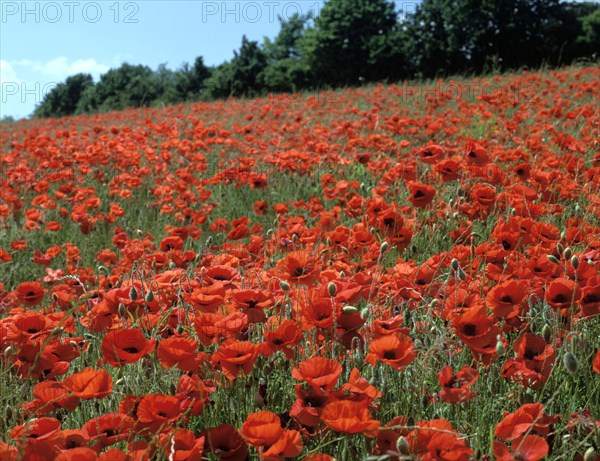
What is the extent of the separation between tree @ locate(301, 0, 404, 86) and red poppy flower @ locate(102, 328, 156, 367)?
22649 millimetres

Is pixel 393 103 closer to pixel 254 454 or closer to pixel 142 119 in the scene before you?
pixel 142 119

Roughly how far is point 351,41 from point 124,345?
954 inches

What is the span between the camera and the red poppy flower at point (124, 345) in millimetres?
1411

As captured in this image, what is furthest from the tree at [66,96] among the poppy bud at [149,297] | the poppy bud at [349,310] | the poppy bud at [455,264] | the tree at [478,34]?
the poppy bud at [349,310]

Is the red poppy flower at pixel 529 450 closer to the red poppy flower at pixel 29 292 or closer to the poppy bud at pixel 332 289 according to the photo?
the poppy bud at pixel 332 289

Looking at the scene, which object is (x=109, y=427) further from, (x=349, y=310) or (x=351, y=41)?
(x=351, y=41)

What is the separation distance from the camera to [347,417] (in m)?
1.17

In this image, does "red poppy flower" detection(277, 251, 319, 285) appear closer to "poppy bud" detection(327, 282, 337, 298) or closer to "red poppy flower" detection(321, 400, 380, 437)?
"poppy bud" detection(327, 282, 337, 298)

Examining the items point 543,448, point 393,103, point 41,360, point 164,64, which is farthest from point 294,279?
point 164,64

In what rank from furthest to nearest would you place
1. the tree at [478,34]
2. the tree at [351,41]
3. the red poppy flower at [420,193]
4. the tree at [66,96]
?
the tree at [66,96] → the tree at [351,41] → the tree at [478,34] → the red poppy flower at [420,193]

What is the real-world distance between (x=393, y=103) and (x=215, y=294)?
752 centimetres

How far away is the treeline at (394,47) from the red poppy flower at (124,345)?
1919cm

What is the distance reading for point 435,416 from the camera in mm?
1720

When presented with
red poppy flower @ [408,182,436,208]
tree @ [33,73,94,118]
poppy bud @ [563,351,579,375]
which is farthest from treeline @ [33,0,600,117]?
poppy bud @ [563,351,579,375]
